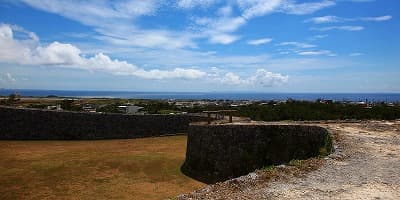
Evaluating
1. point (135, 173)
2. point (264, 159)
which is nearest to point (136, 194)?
point (135, 173)

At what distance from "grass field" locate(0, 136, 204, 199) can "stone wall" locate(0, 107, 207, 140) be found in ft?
3.48

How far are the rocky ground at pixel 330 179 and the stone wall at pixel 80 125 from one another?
542 inches

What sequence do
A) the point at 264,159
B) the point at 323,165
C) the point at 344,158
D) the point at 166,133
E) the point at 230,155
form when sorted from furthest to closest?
1. the point at 166,133
2. the point at 230,155
3. the point at 264,159
4. the point at 344,158
5. the point at 323,165

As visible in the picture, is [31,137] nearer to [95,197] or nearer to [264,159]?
[95,197]

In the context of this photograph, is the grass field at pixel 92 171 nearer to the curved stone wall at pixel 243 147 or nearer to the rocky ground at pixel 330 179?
the curved stone wall at pixel 243 147

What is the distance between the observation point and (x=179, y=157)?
16.0m

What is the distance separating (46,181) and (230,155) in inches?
212

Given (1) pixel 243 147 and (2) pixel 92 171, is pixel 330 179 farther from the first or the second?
(2) pixel 92 171

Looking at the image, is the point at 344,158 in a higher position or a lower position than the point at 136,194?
higher

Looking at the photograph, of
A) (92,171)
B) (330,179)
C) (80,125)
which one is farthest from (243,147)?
(80,125)

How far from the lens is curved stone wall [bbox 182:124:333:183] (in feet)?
37.4

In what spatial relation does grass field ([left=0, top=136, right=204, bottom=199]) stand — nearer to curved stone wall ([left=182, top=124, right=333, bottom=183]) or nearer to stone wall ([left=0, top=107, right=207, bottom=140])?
curved stone wall ([left=182, top=124, right=333, bottom=183])

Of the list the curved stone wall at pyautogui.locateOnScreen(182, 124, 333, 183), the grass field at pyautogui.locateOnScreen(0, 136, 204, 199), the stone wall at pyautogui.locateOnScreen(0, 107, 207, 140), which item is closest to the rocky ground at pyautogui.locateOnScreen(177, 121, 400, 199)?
the curved stone wall at pyautogui.locateOnScreen(182, 124, 333, 183)

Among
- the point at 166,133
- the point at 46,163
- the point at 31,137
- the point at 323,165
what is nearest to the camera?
the point at 323,165
